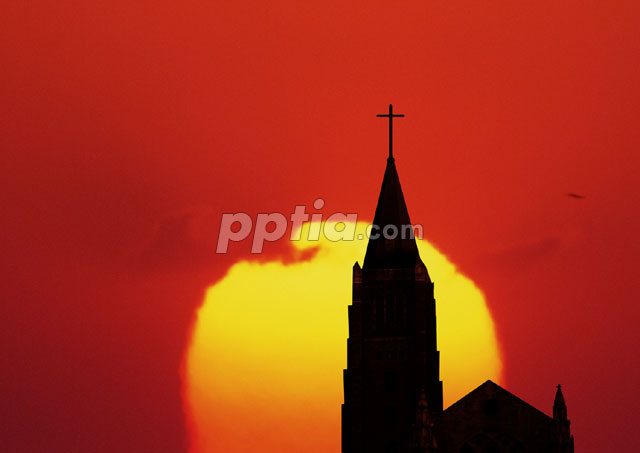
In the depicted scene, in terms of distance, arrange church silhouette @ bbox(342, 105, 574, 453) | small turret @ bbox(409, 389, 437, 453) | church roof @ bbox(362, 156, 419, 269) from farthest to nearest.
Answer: church roof @ bbox(362, 156, 419, 269)
church silhouette @ bbox(342, 105, 574, 453)
small turret @ bbox(409, 389, 437, 453)

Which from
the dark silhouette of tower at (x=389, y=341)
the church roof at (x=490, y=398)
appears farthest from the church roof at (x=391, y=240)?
the church roof at (x=490, y=398)

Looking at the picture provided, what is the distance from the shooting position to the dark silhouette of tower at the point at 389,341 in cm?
9112

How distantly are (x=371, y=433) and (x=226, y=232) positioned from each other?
1390 cm

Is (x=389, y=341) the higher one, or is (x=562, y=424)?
(x=389, y=341)

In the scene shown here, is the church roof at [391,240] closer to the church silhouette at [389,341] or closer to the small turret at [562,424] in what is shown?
the church silhouette at [389,341]

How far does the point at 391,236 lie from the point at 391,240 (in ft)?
0.79

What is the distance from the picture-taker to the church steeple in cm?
9488

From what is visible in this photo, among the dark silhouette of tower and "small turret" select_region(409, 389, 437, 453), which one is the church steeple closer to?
the dark silhouette of tower

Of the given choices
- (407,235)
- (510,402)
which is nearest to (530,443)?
(510,402)

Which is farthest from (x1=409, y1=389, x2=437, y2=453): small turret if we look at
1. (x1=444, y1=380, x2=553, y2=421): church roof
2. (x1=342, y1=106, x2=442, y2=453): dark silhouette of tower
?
(x1=342, y1=106, x2=442, y2=453): dark silhouette of tower

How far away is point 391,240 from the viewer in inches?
3745

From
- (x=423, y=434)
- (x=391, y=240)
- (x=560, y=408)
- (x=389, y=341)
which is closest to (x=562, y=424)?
(x=560, y=408)

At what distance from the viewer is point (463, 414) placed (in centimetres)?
8256

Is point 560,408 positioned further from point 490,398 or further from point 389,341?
point 389,341
